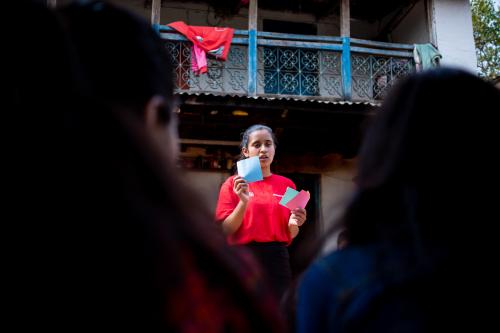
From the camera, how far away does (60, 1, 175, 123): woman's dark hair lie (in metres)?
0.79

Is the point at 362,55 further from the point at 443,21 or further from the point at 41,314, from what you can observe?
the point at 41,314

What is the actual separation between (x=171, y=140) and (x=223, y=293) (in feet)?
1.18

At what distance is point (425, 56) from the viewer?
749 cm

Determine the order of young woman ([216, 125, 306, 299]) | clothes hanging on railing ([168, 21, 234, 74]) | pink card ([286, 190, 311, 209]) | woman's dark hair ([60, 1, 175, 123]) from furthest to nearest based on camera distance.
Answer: clothes hanging on railing ([168, 21, 234, 74]), pink card ([286, 190, 311, 209]), young woman ([216, 125, 306, 299]), woman's dark hair ([60, 1, 175, 123])

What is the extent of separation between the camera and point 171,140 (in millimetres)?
940

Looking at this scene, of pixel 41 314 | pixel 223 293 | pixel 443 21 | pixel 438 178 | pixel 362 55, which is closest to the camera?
pixel 41 314

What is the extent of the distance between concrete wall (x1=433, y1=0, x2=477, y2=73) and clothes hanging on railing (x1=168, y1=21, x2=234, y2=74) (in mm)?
4264

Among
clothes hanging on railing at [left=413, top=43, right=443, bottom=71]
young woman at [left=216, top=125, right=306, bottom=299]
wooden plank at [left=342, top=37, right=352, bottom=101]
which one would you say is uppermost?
clothes hanging on railing at [left=413, top=43, right=443, bottom=71]

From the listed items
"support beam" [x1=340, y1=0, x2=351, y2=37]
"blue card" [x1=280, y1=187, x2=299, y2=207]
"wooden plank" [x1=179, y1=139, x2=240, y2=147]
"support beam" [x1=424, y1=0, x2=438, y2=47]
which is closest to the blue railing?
"support beam" [x1=340, y1=0, x2=351, y2=37]

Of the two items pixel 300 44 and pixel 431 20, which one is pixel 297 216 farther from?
pixel 431 20

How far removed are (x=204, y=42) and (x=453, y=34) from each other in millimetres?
5004

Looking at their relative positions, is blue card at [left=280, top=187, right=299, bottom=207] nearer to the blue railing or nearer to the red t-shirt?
the red t-shirt

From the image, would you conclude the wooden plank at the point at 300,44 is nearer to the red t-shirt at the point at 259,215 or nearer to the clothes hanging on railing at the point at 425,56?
the clothes hanging on railing at the point at 425,56

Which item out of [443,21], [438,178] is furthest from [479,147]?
[443,21]
